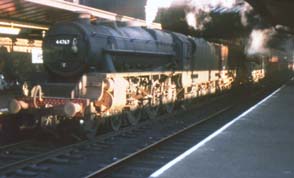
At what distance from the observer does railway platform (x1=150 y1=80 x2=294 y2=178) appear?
716cm

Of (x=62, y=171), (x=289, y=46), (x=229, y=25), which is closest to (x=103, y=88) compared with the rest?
(x=62, y=171)

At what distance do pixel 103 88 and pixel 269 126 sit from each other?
4.46 m

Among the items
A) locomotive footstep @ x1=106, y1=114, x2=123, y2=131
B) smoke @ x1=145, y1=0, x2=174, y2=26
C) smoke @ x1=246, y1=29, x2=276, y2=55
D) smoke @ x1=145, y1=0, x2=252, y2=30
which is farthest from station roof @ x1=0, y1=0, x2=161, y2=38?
smoke @ x1=246, y1=29, x2=276, y2=55

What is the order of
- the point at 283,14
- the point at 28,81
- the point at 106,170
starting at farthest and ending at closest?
the point at 283,14, the point at 28,81, the point at 106,170

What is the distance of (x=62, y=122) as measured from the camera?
11.4m

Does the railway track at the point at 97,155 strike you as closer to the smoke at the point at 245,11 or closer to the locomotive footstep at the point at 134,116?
the locomotive footstep at the point at 134,116

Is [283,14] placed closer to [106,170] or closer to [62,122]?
[62,122]

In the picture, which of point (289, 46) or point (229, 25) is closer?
point (229, 25)

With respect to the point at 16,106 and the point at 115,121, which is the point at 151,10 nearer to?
the point at 115,121

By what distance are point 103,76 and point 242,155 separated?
4.31m

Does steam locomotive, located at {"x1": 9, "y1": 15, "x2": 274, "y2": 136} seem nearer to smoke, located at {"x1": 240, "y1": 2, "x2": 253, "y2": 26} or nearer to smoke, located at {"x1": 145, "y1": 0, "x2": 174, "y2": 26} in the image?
smoke, located at {"x1": 145, "y1": 0, "x2": 174, "y2": 26}

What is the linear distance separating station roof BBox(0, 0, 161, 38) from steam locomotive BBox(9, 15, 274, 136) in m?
1.01

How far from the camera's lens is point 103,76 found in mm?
11398

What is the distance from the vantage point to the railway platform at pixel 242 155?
7156 millimetres
